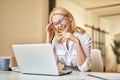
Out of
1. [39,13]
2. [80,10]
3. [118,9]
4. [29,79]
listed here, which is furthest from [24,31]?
[29,79]

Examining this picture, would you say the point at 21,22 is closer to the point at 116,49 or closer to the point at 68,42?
the point at 68,42

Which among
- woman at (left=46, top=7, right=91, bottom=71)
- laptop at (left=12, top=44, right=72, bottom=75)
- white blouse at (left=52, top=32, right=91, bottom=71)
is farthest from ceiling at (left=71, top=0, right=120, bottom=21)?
laptop at (left=12, top=44, right=72, bottom=75)

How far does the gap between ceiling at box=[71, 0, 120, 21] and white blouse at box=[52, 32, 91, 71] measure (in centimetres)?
60

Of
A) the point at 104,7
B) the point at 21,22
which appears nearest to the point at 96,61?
the point at 104,7

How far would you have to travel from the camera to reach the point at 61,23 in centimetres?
206

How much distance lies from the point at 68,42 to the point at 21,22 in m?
1.06

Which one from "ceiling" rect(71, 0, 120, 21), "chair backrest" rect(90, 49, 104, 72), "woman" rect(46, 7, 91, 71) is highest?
"ceiling" rect(71, 0, 120, 21)

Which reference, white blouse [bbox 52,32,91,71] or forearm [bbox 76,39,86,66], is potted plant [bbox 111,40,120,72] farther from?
forearm [bbox 76,39,86,66]

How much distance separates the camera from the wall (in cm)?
274

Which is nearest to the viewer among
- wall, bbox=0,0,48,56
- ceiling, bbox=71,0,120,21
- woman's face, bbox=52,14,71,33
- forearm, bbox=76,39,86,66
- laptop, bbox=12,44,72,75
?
laptop, bbox=12,44,72,75

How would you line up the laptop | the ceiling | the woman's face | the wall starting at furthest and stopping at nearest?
1. the wall
2. the ceiling
3. the woman's face
4. the laptop

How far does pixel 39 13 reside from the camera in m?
2.77

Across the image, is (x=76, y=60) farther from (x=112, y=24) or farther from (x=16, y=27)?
(x=16, y=27)

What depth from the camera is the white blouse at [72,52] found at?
6.21ft
